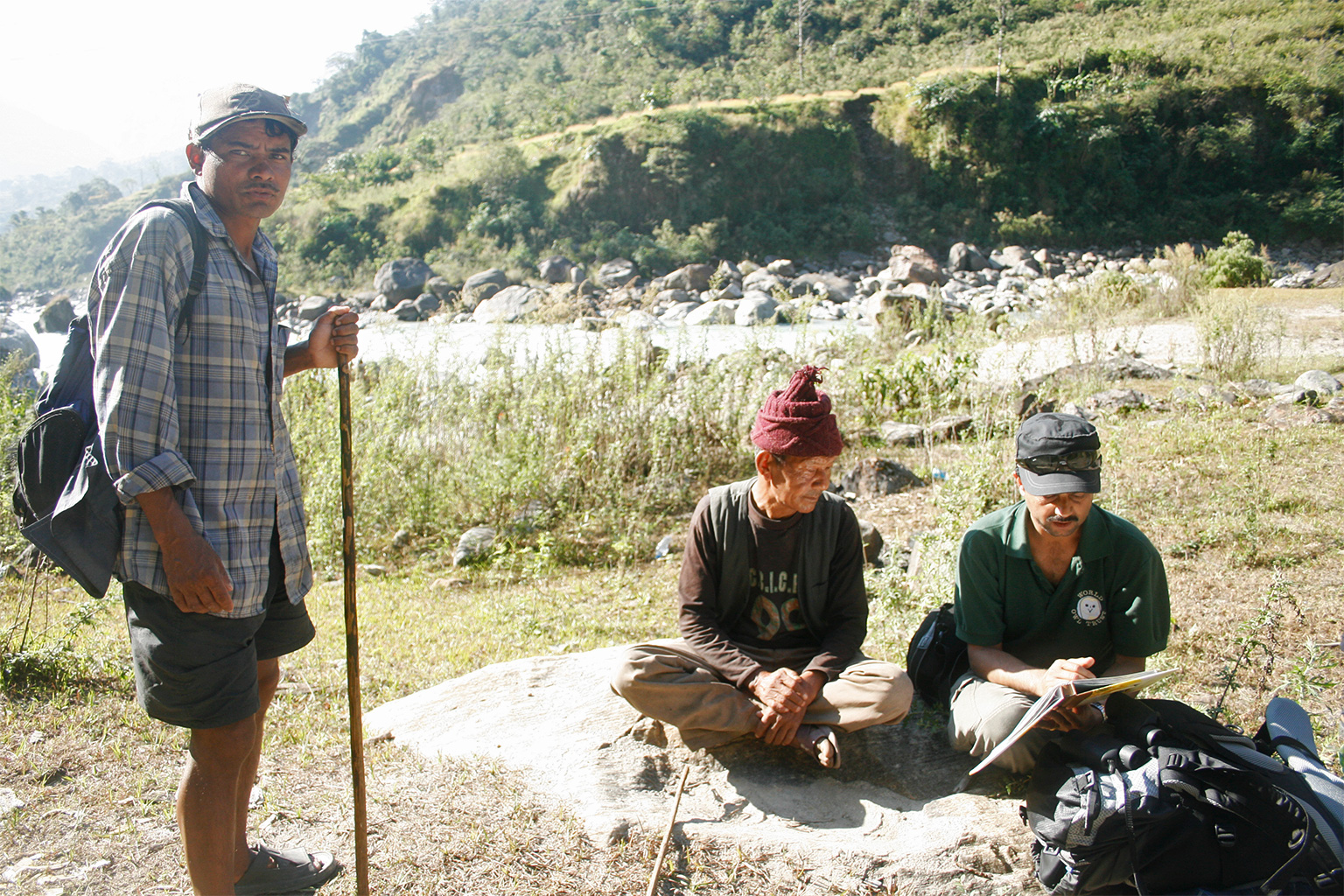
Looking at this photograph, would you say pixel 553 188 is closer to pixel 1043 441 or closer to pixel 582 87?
pixel 582 87

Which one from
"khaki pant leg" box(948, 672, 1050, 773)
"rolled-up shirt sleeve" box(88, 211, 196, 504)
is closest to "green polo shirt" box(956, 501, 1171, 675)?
"khaki pant leg" box(948, 672, 1050, 773)

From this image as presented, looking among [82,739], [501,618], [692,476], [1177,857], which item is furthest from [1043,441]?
[692,476]

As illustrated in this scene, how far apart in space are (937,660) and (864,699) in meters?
0.48

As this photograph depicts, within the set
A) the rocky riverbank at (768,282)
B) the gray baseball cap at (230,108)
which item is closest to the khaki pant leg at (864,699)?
the gray baseball cap at (230,108)

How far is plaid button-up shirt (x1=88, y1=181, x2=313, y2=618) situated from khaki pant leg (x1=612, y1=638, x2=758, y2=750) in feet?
3.19

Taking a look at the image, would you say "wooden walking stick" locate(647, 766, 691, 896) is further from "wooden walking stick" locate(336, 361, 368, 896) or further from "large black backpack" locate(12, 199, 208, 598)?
"large black backpack" locate(12, 199, 208, 598)

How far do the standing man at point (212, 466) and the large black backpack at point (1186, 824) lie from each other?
1901mm

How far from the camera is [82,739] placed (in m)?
2.89

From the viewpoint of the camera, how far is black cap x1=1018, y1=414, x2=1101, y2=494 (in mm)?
2367

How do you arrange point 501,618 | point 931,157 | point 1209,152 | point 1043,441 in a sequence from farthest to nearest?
1. point 931,157
2. point 1209,152
3. point 501,618
4. point 1043,441

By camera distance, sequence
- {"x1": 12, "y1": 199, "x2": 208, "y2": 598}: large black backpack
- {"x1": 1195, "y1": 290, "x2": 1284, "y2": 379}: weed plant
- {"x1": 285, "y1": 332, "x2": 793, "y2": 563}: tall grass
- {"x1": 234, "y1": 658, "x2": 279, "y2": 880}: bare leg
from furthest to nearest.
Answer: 1. {"x1": 1195, "y1": 290, "x2": 1284, "y2": 379}: weed plant
2. {"x1": 285, "y1": 332, "x2": 793, "y2": 563}: tall grass
3. {"x1": 234, "y1": 658, "x2": 279, "y2": 880}: bare leg
4. {"x1": 12, "y1": 199, "x2": 208, "y2": 598}: large black backpack

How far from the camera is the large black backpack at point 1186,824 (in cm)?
188

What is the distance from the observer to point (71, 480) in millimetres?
1654

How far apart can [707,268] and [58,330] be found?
1852 centimetres
